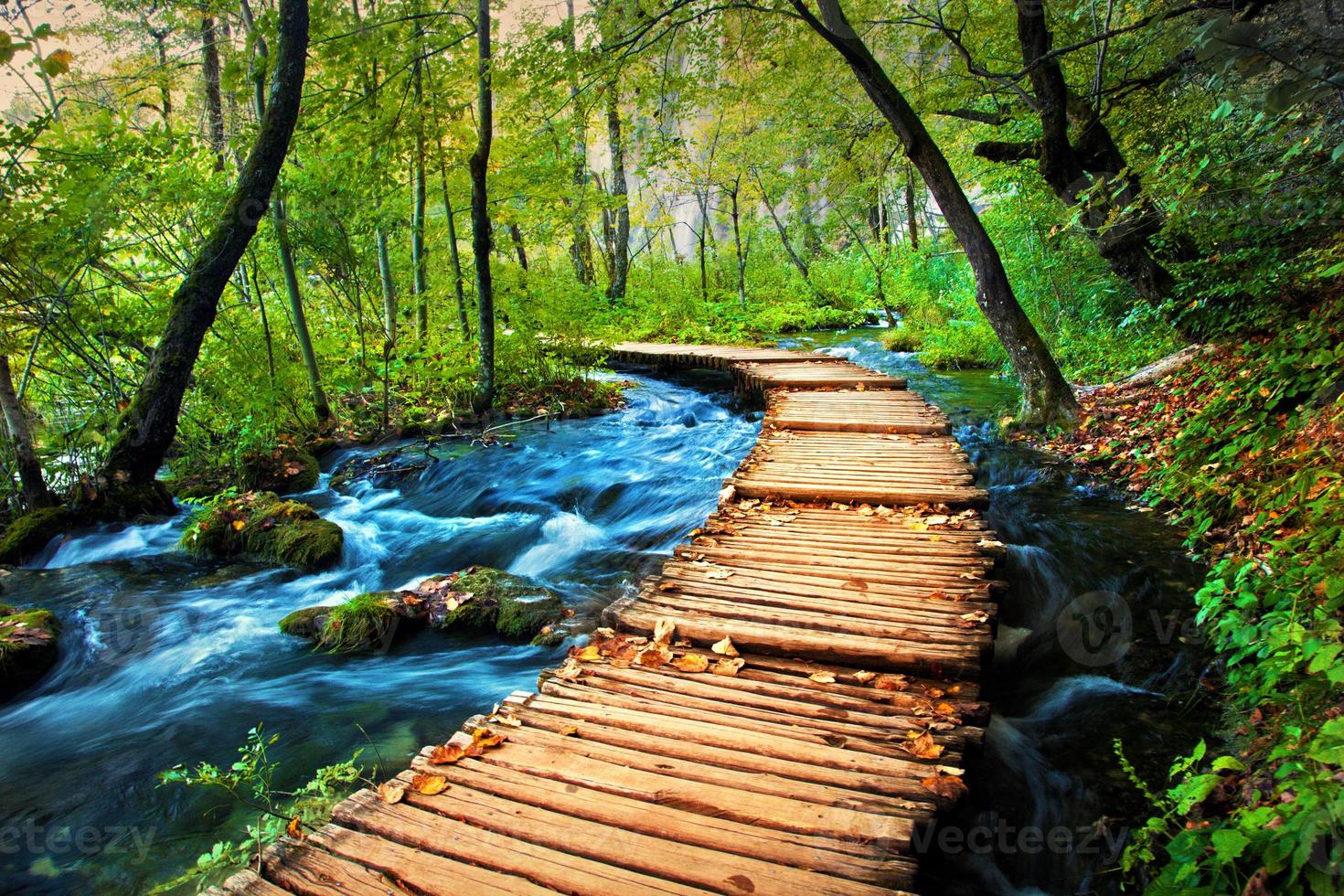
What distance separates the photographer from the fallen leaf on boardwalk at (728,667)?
2.95 meters

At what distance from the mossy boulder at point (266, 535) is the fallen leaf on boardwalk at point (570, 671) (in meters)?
4.13

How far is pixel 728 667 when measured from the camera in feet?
9.76

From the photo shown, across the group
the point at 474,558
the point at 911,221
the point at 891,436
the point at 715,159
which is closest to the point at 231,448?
the point at 474,558

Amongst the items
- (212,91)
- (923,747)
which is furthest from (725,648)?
(212,91)

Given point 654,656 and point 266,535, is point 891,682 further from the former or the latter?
point 266,535

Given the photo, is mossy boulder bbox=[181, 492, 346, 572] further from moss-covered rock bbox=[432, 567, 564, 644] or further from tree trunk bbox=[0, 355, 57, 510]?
moss-covered rock bbox=[432, 567, 564, 644]

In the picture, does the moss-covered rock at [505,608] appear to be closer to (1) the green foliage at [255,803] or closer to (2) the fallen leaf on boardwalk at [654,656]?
(1) the green foliage at [255,803]

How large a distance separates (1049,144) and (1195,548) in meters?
4.31

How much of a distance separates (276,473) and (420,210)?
4380 millimetres

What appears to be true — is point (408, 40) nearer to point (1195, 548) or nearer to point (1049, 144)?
point (1049, 144)

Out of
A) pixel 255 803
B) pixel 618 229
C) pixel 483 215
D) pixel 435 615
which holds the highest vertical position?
pixel 618 229

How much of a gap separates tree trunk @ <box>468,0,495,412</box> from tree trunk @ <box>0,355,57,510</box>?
4.72m

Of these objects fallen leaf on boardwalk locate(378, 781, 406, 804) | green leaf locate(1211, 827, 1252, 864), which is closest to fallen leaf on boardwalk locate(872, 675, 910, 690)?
green leaf locate(1211, 827, 1252, 864)

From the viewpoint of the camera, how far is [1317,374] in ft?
14.9
